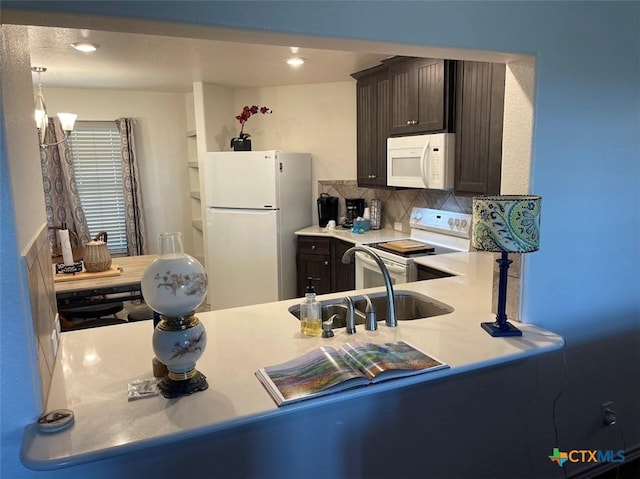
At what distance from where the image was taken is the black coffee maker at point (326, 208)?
4.55 metres

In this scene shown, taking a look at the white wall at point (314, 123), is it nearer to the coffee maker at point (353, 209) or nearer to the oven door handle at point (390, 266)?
the coffee maker at point (353, 209)

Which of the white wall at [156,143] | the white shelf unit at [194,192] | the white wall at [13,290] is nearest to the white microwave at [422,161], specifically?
the white wall at [13,290]

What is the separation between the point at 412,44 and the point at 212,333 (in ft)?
4.14

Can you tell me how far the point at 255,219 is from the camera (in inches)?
169

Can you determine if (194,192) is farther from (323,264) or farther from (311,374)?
(311,374)

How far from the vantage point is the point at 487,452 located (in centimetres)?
186

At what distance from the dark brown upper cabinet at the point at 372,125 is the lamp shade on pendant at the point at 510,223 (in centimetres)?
226

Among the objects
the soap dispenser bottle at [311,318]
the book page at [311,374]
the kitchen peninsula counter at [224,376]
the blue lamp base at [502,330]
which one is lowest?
the kitchen peninsula counter at [224,376]

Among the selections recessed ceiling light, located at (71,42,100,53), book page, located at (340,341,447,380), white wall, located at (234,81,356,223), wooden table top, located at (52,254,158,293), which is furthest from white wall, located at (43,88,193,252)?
book page, located at (340,341,447,380)

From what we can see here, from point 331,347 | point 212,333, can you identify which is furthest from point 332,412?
point 212,333

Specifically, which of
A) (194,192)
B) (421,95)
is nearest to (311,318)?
(421,95)

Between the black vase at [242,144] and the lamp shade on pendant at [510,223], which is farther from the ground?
the black vase at [242,144]

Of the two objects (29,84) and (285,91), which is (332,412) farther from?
(285,91)

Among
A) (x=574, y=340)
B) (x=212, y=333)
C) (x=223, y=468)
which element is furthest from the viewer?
(x=574, y=340)
